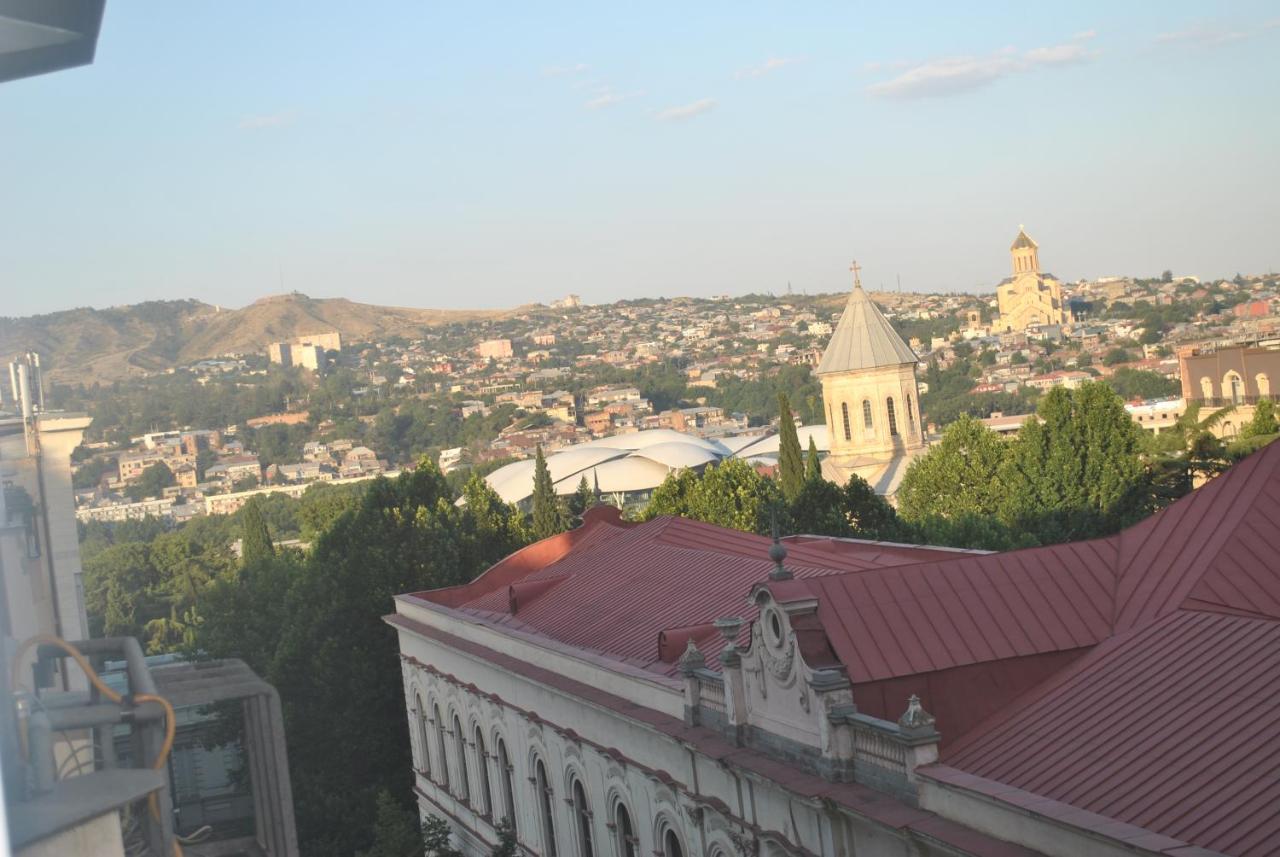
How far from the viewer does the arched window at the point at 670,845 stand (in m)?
19.1

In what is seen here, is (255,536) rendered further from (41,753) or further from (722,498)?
(41,753)

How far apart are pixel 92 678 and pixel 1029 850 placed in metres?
9.47

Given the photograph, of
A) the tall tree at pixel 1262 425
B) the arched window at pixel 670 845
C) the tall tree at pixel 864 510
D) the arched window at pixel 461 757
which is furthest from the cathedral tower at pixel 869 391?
the arched window at pixel 670 845

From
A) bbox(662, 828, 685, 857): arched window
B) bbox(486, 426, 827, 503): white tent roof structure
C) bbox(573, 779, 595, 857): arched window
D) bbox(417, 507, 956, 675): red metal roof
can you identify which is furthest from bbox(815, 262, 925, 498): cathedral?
bbox(662, 828, 685, 857): arched window

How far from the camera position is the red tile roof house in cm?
1168

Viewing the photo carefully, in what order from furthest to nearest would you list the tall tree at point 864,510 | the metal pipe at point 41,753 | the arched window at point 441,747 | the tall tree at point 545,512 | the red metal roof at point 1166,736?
the tall tree at point 545,512 < the tall tree at point 864,510 < the arched window at point 441,747 < the red metal roof at point 1166,736 < the metal pipe at point 41,753

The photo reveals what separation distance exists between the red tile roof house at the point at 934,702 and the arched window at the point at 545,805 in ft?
0.16

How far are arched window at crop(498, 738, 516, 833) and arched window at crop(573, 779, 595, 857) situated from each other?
3829mm

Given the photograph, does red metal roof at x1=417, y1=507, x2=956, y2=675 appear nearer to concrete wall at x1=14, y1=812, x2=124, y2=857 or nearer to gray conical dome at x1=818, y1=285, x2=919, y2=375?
concrete wall at x1=14, y1=812, x2=124, y2=857

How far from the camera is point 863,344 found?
2675 inches

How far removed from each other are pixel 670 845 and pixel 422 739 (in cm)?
1603

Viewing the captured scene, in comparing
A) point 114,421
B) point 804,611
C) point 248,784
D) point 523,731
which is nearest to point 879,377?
point 523,731

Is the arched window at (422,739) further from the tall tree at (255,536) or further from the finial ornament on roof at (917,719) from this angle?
the tall tree at (255,536)

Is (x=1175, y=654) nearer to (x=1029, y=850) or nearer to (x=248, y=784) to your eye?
(x=1029, y=850)
